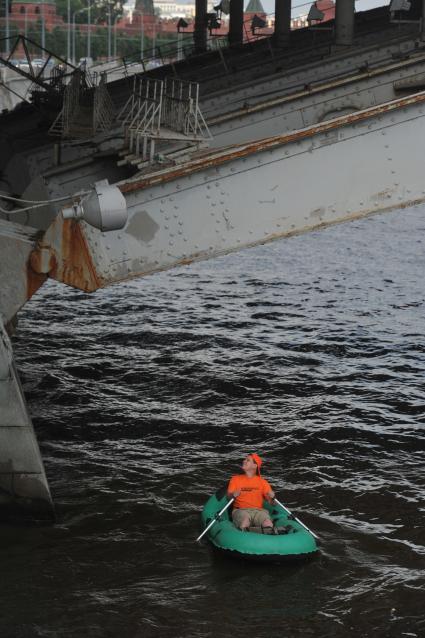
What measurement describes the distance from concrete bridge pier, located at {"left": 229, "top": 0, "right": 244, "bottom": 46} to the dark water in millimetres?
23845

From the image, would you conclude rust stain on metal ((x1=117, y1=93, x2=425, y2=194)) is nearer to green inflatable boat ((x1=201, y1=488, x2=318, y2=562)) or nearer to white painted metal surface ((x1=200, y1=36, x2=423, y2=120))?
green inflatable boat ((x1=201, y1=488, x2=318, y2=562))

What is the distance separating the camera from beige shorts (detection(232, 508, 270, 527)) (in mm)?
15445

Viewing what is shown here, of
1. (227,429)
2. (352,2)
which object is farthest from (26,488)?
(352,2)

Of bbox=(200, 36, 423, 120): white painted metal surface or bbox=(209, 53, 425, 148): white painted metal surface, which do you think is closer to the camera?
bbox=(209, 53, 425, 148): white painted metal surface

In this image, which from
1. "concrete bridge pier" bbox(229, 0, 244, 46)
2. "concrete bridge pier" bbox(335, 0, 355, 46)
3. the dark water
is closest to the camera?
the dark water

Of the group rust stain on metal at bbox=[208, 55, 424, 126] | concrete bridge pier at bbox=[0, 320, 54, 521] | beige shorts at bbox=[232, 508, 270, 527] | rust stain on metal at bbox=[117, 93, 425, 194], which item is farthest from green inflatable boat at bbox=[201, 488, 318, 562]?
rust stain on metal at bbox=[208, 55, 424, 126]

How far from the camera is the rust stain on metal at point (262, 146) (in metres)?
15.8

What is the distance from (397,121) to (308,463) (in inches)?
234

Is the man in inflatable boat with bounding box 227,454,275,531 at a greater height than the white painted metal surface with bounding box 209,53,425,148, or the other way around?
the white painted metal surface with bounding box 209,53,425,148

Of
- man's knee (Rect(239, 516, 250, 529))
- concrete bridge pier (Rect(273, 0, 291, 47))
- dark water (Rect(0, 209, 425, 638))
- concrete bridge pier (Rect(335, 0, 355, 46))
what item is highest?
concrete bridge pier (Rect(273, 0, 291, 47))

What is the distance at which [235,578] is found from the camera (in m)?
14.7

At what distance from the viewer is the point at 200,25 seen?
58531mm

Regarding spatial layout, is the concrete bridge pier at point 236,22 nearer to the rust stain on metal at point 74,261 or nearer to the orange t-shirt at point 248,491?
the rust stain on metal at point 74,261

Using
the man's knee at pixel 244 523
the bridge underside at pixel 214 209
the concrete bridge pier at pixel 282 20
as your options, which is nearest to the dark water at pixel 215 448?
the man's knee at pixel 244 523
